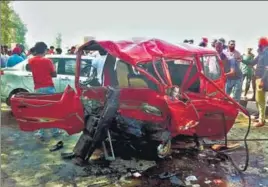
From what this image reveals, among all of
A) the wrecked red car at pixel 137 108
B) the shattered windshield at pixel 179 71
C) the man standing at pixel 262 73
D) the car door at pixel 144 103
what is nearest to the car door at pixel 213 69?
the shattered windshield at pixel 179 71

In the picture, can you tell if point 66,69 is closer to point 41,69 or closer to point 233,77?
point 41,69

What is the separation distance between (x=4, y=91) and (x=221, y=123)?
5193 mm

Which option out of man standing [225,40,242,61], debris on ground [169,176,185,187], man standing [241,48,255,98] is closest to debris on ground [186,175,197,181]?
debris on ground [169,176,185,187]

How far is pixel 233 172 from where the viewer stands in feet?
14.5

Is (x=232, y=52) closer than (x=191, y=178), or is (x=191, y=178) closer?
(x=191, y=178)

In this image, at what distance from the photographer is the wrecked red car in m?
4.37

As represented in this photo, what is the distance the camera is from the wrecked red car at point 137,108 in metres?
4.37

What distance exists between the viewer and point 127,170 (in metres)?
4.42

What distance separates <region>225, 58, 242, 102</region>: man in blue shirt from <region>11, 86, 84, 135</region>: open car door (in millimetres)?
4296

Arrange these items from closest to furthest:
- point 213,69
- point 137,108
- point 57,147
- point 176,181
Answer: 1. point 176,181
2. point 137,108
3. point 57,147
4. point 213,69

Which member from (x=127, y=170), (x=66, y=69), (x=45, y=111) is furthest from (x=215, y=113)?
(x=66, y=69)

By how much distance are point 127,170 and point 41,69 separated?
→ 2.44 meters

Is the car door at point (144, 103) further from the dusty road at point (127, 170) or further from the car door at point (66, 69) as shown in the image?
the car door at point (66, 69)

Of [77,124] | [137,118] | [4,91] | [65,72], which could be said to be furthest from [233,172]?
[4,91]
